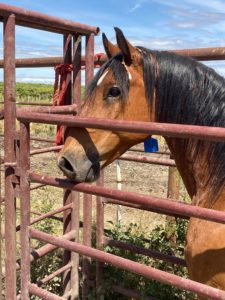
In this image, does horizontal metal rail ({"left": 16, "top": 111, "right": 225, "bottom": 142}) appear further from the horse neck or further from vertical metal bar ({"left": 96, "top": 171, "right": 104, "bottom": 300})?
vertical metal bar ({"left": 96, "top": 171, "right": 104, "bottom": 300})

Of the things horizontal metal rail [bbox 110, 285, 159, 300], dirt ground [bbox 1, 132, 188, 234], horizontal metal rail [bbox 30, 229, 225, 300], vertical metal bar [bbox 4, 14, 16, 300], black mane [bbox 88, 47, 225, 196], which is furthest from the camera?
dirt ground [bbox 1, 132, 188, 234]

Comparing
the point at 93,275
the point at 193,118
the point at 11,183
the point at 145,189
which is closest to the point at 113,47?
the point at 193,118

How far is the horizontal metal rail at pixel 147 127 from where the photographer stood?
1.31m

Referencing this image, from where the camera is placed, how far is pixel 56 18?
2.30 metres

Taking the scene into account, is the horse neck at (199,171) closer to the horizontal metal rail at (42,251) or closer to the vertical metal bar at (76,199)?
the vertical metal bar at (76,199)

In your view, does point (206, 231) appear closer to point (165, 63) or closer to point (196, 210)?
point (196, 210)

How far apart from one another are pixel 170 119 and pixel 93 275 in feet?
5.83

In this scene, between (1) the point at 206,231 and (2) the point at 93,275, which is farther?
(2) the point at 93,275

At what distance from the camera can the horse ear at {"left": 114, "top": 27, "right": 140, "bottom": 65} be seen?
1907 millimetres

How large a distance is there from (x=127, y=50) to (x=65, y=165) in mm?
699

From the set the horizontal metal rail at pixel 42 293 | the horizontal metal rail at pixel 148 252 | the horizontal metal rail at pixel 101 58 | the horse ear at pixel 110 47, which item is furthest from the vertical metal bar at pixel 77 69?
the horizontal metal rail at pixel 42 293

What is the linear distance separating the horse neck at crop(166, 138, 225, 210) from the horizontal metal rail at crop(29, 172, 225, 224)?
45cm

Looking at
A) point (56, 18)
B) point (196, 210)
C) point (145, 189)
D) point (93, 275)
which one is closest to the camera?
point (196, 210)

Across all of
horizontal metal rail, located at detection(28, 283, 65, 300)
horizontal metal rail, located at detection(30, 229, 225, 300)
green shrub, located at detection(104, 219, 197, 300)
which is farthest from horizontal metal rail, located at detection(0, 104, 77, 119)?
green shrub, located at detection(104, 219, 197, 300)
